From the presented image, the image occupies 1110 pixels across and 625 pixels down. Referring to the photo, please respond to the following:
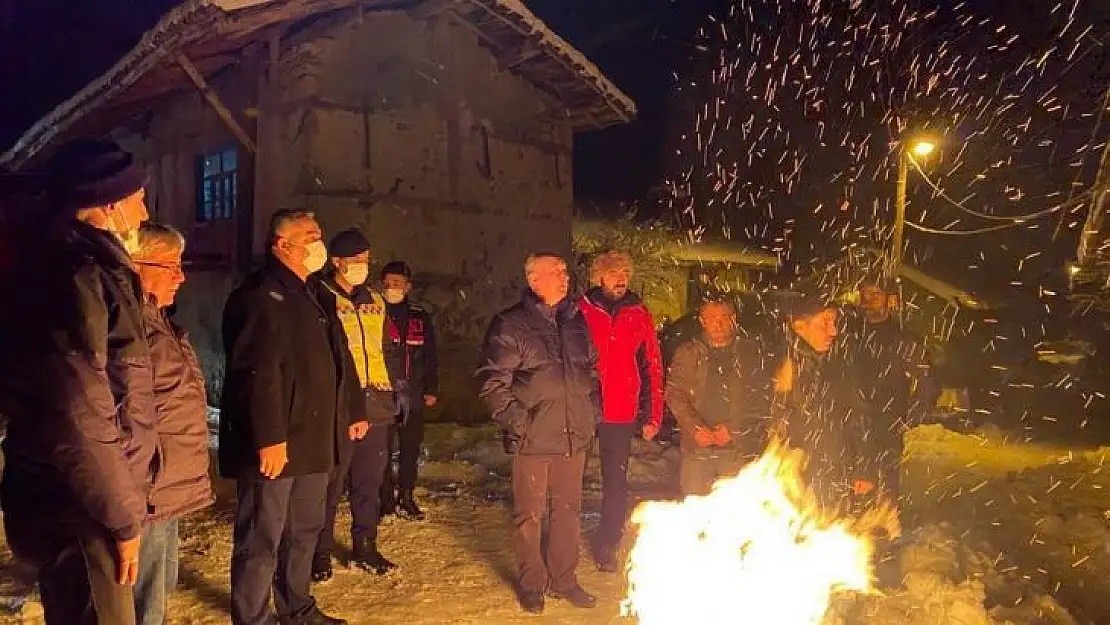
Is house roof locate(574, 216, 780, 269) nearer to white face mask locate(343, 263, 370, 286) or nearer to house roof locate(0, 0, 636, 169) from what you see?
house roof locate(0, 0, 636, 169)

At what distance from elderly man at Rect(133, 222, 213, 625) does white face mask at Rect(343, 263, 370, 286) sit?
1.75 metres

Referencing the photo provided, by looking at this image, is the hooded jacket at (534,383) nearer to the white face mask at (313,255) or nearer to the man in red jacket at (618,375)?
the man in red jacket at (618,375)

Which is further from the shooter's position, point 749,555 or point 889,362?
point 889,362

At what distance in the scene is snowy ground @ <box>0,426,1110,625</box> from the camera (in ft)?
14.8

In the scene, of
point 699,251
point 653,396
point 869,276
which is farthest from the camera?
point 869,276

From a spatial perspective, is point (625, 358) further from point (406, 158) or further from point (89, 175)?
point (406, 158)

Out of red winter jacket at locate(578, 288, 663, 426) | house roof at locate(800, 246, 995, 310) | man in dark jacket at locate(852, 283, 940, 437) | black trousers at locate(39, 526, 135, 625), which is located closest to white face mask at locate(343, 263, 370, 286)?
red winter jacket at locate(578, 288, 663, 426)

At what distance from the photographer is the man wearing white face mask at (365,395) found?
5.18 metres

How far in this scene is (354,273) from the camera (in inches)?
205

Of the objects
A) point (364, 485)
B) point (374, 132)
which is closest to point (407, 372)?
point (364, 485)

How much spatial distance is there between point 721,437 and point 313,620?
267cm

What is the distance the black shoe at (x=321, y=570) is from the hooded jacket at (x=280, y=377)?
1384 mm

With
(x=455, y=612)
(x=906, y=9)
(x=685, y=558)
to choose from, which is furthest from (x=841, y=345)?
(x=906, y=9)

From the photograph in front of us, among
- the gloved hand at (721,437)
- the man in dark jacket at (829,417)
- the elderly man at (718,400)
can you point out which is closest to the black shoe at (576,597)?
the elderly man at (718,400)
